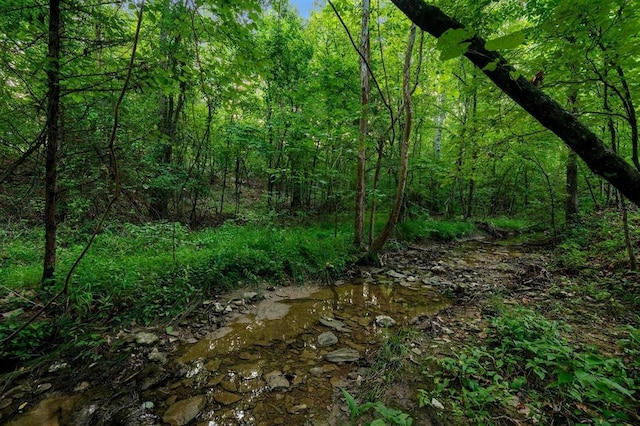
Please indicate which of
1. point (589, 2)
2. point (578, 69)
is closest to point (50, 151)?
point (589, 2)

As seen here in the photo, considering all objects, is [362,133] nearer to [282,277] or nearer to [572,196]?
[282,277]

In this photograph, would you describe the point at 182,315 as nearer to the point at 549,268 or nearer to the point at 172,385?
the point at 172,385

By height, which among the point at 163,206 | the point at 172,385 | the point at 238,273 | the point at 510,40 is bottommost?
the point at 172,385

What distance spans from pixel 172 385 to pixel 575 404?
3.44m

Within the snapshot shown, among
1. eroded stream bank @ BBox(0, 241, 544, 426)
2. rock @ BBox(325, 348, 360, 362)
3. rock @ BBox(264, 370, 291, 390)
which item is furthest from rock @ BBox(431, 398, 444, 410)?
rock @ BBox(264, 370, 291, 390)

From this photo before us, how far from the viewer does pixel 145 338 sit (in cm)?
325

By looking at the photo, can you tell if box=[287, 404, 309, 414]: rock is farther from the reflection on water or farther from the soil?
the reflection on water

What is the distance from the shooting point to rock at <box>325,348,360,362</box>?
3.09 metres

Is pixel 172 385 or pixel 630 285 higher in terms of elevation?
pixel 630 285

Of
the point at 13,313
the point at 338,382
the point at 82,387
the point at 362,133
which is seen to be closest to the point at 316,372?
the point at 338,382

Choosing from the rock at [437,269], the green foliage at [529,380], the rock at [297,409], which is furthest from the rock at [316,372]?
the rock at [437,269]

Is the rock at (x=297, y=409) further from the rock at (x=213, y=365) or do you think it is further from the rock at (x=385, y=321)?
the rock at (x=385, y=321)

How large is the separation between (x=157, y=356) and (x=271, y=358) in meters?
1.27

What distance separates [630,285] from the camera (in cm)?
418
